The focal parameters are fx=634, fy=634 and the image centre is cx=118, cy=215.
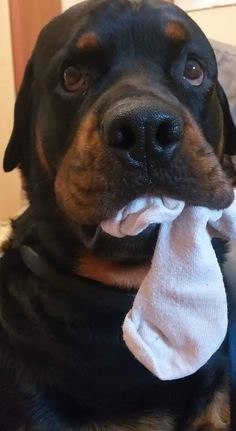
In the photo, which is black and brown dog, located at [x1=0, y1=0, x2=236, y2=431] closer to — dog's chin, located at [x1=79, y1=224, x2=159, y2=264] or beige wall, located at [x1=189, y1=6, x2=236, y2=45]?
dog's chin, located at [x1=79, y1=224, x2=159, y2=264]

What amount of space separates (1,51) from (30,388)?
2360 millimetres

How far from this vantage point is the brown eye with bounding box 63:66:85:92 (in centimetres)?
111

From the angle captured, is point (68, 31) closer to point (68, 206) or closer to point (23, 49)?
point (68, 206)

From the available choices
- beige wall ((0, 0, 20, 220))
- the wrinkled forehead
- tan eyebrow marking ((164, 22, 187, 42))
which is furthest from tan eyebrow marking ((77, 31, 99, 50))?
beige wall ((0, 0, 20, 220))

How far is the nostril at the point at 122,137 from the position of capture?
2.82ft

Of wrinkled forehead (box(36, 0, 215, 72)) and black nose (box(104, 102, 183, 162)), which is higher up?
wrinkled forehead (box(36, 0, 215, 72))

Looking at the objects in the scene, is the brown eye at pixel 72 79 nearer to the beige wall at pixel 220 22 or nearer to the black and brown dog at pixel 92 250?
the black and brown dog at pixel 92 250

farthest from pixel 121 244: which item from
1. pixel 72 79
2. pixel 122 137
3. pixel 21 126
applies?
pixel 21 126

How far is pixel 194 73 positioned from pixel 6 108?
223cm

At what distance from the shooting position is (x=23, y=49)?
3049 mm

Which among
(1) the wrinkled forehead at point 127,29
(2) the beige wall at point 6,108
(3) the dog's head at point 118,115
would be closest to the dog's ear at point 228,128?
(3) the dog's head at point 118,115

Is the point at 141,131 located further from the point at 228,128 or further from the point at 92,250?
the point at 228,128

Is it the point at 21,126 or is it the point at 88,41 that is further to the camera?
the point at 21,126

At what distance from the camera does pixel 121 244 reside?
100cm
